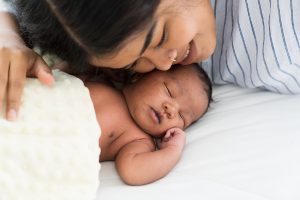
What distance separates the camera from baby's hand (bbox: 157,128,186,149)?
3.10 ft

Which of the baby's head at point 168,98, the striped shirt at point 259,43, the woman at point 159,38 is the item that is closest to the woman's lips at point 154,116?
the baby's head at point 168,98

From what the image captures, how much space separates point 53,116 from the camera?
84cm

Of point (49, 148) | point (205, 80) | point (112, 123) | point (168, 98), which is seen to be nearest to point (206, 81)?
point (205, 80)

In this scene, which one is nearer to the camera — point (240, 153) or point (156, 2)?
point (156, 2)

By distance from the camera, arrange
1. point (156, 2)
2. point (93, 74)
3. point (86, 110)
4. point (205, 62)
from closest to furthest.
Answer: point (156, 2)
point (86, 110)
point (93, 74)
point (205, 62)

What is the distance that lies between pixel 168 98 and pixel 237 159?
8.9 inches

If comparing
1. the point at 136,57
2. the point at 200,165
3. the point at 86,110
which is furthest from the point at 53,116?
the point at 200,165

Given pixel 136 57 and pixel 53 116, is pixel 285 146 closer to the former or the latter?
pixel 136 57

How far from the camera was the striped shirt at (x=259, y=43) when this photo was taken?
985 mm

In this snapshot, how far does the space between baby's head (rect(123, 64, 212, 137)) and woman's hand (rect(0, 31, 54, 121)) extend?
226mm

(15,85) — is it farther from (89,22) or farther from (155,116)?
(155,116)

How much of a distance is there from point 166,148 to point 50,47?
30 cm

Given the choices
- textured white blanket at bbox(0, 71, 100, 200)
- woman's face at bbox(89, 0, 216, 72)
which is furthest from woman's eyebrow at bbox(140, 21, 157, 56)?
textured white blanket at bbox(0, 71, 100, 200)

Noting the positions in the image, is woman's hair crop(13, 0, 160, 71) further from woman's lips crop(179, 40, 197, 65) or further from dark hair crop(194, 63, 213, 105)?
dark hair crop(194, 63, 213, 105)
